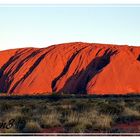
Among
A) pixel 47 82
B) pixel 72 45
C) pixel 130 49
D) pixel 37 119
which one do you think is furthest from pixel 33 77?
pixel 37 119

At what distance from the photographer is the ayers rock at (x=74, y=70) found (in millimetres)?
56372

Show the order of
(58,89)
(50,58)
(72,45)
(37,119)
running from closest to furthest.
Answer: (37,119), (58,89), (50,58), (72,45)

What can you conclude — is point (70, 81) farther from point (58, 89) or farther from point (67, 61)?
point (67, 61)

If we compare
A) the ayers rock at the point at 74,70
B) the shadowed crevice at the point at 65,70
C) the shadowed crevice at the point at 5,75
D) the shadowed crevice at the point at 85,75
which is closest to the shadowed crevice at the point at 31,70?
the ayers rock at the point at 74,70

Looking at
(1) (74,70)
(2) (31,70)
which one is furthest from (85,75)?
(2) (31,70)

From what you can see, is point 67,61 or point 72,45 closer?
point 67,61

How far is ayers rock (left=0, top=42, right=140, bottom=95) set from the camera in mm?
56372

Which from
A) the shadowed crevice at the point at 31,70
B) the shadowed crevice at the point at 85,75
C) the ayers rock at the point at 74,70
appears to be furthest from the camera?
the shadowed crevice at the point at 31,70

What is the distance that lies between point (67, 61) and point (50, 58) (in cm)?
270

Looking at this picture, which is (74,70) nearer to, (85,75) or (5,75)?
(85,75)

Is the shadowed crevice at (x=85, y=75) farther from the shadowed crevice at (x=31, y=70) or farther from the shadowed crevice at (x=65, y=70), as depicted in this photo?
the shadowed crevice at (x=31, y=70)

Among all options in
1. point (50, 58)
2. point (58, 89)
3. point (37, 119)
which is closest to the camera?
point (37, 119)

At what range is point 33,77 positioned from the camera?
198 feet

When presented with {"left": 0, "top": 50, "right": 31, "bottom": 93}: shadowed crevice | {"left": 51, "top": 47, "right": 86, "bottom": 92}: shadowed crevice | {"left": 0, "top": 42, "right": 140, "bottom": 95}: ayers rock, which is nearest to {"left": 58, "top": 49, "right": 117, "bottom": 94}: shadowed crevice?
{"left": 0, "top": 42, "right": 140, "bottom": 95}: ayers rock
